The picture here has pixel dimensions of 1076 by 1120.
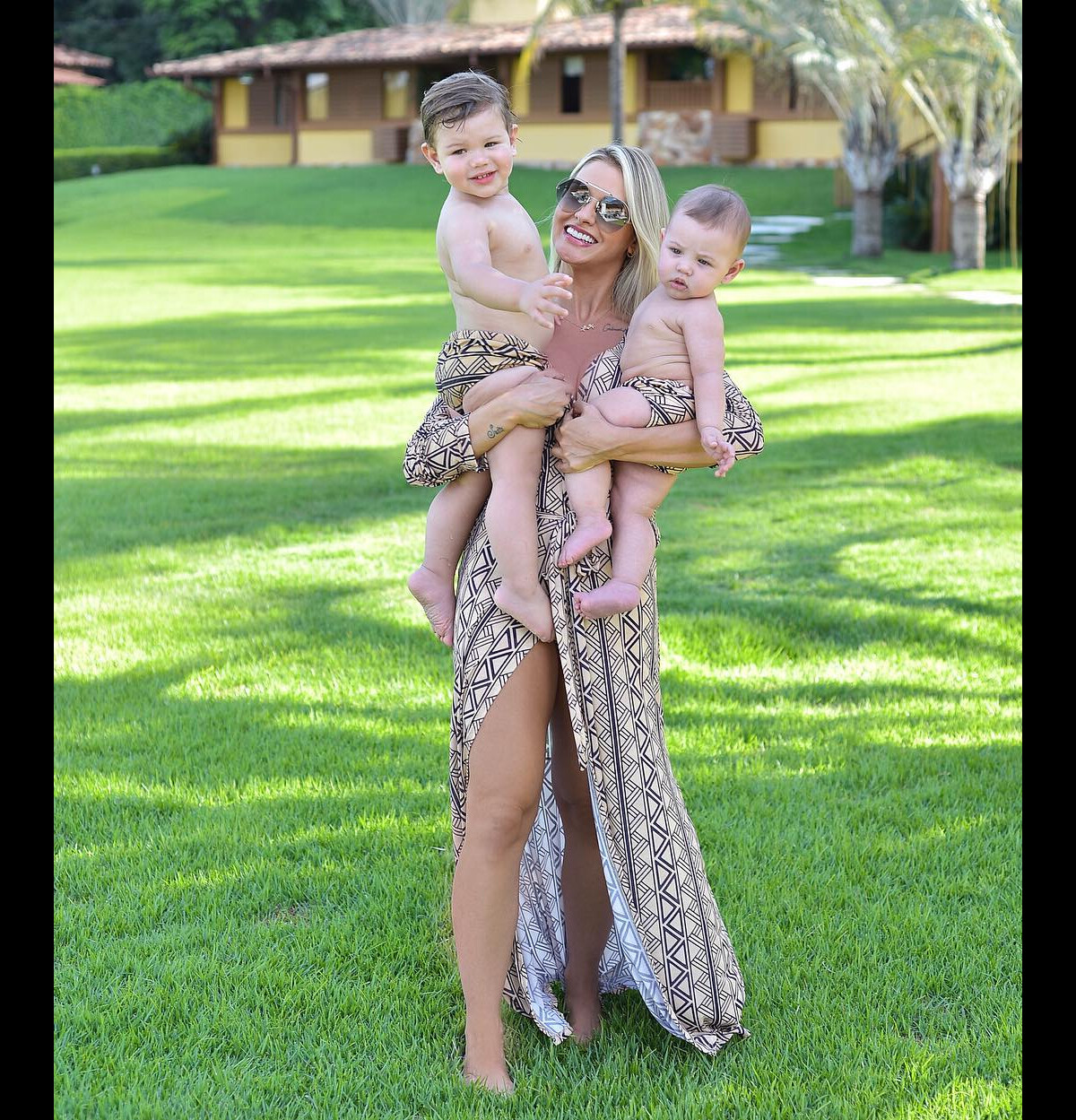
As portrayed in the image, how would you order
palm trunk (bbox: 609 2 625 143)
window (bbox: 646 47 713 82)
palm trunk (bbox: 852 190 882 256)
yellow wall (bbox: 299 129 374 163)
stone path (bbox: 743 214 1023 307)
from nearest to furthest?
1. stone path (bbox: 743 214 1023 307)
2. palm trunk (bbox: 852 190 882 256)
3. palm trunk (bbox: 609 2 625 143)
4. window (bbox: 646 47 713 82)
5. yellow wall (bbox: 299 129 374 163)

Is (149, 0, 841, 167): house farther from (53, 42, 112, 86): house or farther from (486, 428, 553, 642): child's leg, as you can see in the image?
(486, 428, 553, 642): child's leg

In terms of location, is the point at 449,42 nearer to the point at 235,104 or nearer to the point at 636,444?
the point at 235,104

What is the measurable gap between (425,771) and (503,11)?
42.0 m

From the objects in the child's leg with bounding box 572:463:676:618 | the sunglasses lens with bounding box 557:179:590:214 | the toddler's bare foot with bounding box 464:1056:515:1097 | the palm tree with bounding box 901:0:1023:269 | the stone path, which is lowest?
Result: the toddler's bare foot with bounding box 464:1056:515:1097

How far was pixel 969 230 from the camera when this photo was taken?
2309cm

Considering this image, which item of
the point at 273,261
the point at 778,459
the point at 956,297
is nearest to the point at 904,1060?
the point at 778,459

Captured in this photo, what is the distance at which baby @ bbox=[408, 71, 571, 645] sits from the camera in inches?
105

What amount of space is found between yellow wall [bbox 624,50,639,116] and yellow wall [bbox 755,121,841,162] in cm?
364

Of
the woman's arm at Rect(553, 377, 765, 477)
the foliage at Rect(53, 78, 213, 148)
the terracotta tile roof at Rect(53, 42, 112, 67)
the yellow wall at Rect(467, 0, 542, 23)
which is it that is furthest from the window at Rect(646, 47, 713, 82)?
the woman's arm at Rect(553, 377, 765, 477)

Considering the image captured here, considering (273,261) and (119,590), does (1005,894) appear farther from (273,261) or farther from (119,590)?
(273,261)

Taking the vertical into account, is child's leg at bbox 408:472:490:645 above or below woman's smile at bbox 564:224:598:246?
below

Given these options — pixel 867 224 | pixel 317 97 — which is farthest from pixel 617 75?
pixel 317 97
